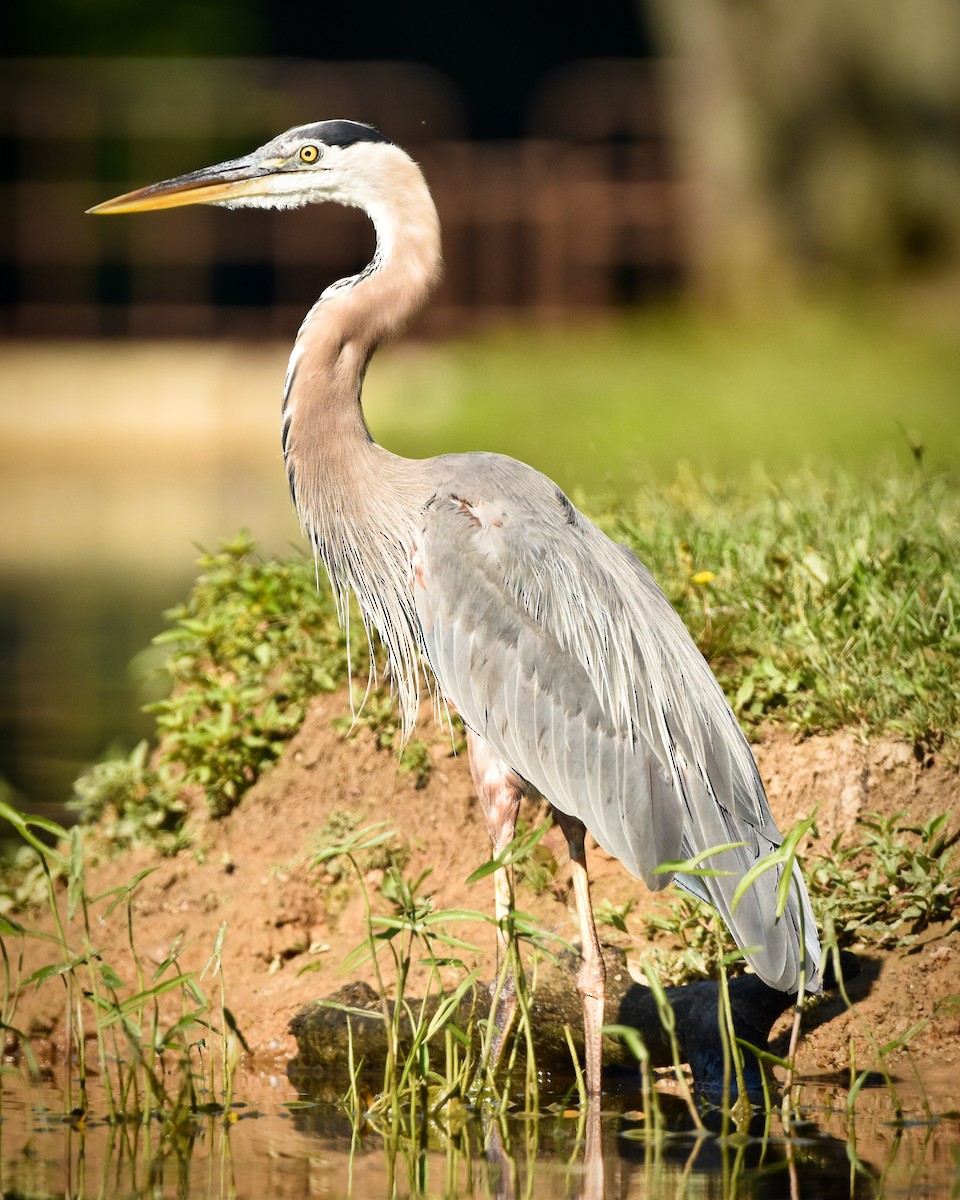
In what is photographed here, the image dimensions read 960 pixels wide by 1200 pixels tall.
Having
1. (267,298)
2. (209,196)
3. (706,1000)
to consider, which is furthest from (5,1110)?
(267,298)

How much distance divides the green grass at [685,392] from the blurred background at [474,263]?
0.06m

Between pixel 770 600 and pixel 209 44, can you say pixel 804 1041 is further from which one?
pixel 209 44

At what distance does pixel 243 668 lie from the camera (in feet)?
19.7

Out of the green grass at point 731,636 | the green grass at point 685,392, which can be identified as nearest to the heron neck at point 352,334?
the green grass at point 731,636

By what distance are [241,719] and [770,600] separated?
1.71 meters

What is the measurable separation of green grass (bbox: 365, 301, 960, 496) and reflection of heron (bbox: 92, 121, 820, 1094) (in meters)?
4.67

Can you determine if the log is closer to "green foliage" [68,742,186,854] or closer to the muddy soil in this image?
the muddy soil

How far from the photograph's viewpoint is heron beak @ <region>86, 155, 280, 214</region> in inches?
206

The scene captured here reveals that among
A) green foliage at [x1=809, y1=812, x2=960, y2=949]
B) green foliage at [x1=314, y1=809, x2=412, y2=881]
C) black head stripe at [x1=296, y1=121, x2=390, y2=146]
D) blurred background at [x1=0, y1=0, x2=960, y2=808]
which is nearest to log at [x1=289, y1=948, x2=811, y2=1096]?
green foliage at [x1=809, y1=812, x2=960, y2=949]

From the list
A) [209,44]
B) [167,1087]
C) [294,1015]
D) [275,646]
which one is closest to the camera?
[167,1087]

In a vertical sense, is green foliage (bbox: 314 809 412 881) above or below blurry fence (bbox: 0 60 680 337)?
below

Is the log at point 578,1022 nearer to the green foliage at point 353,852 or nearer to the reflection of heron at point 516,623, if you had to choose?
the reflection of heron at point 516,623

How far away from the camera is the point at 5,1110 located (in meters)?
4.13

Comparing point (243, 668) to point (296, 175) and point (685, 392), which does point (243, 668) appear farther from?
point (685, 392)
